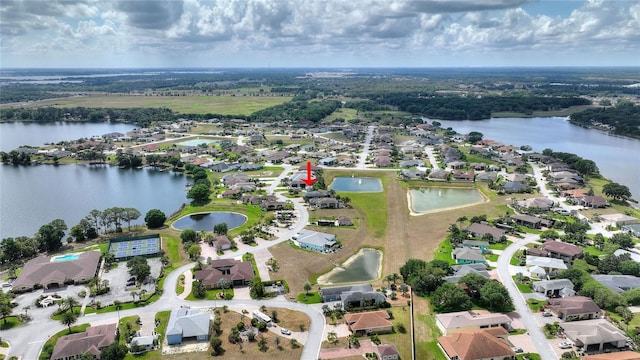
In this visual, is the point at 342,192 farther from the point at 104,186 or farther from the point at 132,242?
the point at 104,186

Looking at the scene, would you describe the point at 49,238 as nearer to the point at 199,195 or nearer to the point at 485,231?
the point at 199,195

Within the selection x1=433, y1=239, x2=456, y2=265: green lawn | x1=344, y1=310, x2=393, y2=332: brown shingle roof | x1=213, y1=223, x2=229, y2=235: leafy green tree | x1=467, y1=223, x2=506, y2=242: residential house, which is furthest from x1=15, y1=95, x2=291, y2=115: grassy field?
x1=344, y1=310, x2=393, y2=332: brown shingle roof

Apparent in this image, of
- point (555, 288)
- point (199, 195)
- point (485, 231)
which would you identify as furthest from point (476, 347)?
point (199, 195)

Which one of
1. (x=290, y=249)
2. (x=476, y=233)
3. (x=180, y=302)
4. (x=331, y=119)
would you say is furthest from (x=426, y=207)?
(x=331, y=119)

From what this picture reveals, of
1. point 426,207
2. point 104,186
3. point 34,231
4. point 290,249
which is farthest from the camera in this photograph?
point 104,186

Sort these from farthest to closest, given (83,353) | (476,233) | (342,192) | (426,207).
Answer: (342,192) < (426,207) < (476,233) < (83,353)

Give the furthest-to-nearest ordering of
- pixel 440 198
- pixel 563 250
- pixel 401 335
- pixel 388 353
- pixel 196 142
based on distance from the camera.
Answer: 1. pixel 196 142
2. pixel 440 198
3. pixel 563 250
4. pixel 401 335
5. pixel 388 353

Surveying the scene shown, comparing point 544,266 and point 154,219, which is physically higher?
point 544,266

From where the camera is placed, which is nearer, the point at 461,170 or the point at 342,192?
the point at 342,192
